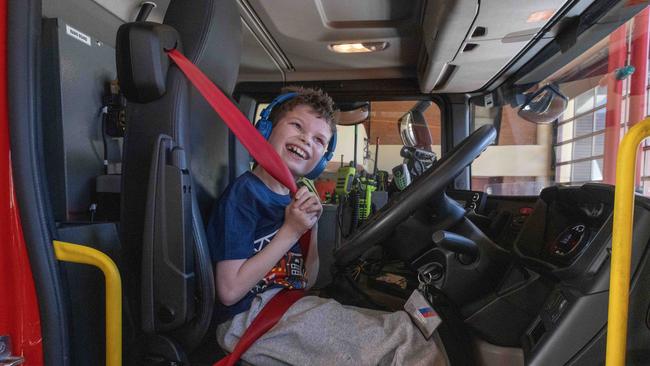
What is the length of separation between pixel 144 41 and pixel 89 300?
0.53 meters

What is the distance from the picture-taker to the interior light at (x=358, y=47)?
1771 millimetres

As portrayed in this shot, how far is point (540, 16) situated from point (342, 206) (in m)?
0.93

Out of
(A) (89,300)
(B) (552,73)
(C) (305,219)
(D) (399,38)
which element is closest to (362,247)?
(C) (305,219)

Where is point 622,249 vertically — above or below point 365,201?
above

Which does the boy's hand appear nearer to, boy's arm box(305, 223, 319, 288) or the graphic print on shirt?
the graphic print on shirt

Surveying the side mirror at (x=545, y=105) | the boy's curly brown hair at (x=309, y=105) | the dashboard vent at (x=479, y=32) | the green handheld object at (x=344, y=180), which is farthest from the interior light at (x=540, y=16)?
the green handheld object at (x=344, y=180)

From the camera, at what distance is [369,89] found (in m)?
2.14

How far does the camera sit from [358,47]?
5.91 feet

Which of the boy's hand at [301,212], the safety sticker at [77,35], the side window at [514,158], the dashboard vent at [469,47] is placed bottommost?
the boy's hand at [301,212]

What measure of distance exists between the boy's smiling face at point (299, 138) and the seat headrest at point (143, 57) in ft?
1.18

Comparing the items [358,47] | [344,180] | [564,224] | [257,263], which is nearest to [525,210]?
[564,224]

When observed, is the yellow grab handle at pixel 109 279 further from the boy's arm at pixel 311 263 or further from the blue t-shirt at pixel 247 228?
the boy's arm at pixel 311 263

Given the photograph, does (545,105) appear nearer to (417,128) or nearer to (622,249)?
(417,128)

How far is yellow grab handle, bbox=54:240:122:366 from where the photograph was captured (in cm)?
66
